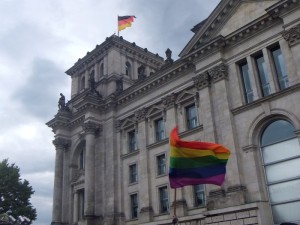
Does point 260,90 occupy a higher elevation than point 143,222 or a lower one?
higher

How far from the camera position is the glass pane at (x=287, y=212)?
24.8 metres

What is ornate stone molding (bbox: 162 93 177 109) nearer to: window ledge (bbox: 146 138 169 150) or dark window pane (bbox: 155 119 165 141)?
dark window pane (bbox: 155 119 165 141)

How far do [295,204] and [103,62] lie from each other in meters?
28.8

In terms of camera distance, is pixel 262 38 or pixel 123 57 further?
pixel 123 57

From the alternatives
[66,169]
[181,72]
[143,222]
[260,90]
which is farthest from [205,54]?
[66,169]

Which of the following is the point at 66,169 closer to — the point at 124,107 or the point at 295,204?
the point at 124,107

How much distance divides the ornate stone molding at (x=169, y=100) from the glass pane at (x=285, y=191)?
12137 mm

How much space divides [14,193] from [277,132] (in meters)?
41.1

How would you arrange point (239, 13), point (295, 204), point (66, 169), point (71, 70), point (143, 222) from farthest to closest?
point (71, 70) < point (66, 169) < point (143, 222) < point (239, 13) < point (295, 204)

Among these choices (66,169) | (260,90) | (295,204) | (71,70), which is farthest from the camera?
(71,70)

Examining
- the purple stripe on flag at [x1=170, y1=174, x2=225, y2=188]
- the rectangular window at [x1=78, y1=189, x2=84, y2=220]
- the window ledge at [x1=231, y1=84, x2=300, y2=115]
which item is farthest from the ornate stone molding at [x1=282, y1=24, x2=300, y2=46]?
the rectangular window at [x1=78, y1=189, x2=84, y2=220]

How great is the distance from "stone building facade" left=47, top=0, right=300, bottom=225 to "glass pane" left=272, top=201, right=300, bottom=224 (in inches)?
2.6

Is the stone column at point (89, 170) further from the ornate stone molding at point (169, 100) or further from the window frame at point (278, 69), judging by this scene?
the window frame at point (278, 69)

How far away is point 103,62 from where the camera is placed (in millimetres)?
46438
